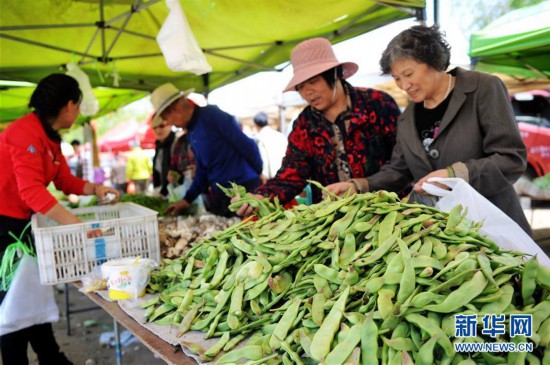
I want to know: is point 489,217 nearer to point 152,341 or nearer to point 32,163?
point 152,341

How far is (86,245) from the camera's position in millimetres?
2205

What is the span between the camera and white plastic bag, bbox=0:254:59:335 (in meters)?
2.46

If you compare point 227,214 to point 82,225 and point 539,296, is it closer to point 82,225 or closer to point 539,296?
point 82,225

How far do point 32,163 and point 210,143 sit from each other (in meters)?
1.40

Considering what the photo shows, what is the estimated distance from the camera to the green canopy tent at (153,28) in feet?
11.0

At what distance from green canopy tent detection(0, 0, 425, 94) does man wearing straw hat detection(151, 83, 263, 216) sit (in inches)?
27.7

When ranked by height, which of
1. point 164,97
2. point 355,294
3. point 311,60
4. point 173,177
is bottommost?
point 173,177

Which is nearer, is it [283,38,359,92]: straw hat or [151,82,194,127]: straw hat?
[283,38,359,92]: straw hat

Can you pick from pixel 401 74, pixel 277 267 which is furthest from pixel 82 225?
pixel 401 74

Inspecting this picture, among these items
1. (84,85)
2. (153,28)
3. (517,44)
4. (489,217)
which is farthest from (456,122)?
(84,85)

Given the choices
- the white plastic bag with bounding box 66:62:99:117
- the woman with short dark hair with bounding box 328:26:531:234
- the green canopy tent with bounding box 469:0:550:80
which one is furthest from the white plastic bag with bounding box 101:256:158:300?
the green canopy tent with bounding box 469:0:550:80

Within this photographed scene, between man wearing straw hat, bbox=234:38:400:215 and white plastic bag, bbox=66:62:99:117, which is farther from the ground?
white plastic bag, bbox=66:62:99:117

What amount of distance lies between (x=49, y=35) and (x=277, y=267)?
11.8 feet

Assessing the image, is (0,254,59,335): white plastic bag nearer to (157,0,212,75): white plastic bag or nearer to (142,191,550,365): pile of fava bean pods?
(142,191,550,365): pile of fava bean pods
